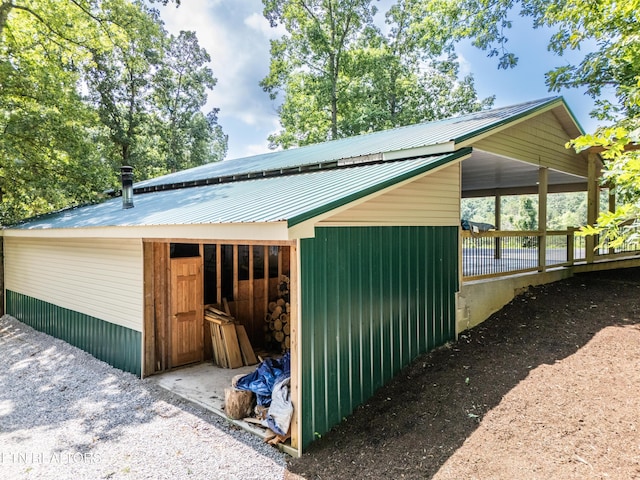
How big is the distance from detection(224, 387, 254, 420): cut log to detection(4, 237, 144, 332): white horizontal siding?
2.30 meters

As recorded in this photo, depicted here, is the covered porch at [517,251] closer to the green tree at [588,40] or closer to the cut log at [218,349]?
the green tree at [588,40]

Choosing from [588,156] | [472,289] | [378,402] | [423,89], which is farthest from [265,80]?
[378,402]

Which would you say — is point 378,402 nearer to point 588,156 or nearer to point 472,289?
point 472,289

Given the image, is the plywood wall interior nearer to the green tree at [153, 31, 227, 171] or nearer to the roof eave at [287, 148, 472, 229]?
the roof eave at [287, 148, 472, 229]

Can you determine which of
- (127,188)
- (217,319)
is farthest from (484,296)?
(127,188)

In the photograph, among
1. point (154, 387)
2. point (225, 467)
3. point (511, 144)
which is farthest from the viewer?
point (511, 144)

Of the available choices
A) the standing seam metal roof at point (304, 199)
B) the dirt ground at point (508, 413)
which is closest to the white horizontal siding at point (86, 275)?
the standing seam metal roof at point (304, 199)

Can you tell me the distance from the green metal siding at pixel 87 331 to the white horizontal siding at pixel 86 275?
0.14 metres

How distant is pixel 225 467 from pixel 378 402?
1.87 metres

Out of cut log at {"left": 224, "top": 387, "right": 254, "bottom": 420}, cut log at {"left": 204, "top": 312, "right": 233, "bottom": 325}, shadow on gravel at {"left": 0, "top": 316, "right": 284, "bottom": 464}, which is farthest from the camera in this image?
cut log at {"left": 204, "top": 312, "right": 233, "bottom": 325}

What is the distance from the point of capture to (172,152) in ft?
79.7

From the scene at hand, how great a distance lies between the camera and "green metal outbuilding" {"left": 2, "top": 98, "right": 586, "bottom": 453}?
398 centimetres

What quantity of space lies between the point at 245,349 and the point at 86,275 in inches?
138

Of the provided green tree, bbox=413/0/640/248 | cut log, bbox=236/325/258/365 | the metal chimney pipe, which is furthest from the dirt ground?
the metal chimney pipe
